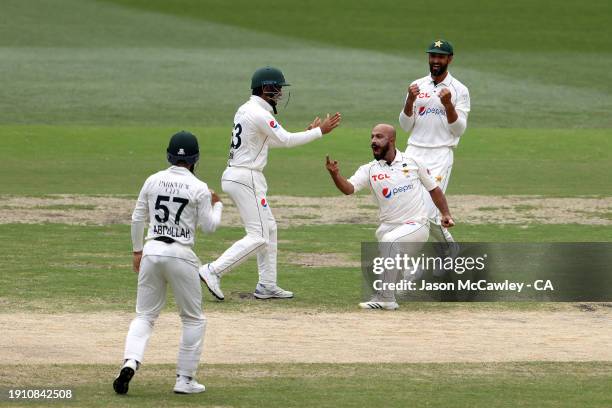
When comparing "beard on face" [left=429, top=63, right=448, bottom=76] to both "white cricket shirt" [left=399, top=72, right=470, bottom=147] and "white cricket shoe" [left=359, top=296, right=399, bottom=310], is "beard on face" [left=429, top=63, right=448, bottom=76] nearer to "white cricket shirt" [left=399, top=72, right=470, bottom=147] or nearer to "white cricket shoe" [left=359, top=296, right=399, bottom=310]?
"white cricket shirt" [left=399, top=72, right=470, bottom=147]

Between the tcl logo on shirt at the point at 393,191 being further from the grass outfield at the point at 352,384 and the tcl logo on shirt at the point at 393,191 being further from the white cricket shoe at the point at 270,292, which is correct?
the grass outfield at the point at 352,384

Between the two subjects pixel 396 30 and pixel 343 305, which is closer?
pixel 343 305

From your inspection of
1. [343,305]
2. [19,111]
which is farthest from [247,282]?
[19,111]

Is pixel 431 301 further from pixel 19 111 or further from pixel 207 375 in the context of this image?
pixel 19 111

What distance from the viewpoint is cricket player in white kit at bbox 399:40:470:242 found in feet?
52.9

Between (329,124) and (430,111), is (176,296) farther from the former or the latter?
(430,111)

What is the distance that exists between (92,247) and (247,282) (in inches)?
119

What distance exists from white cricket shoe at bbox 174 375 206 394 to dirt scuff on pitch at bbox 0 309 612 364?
1307mm

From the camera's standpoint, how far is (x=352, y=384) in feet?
35.9

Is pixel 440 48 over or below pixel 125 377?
over

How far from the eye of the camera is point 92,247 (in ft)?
59.7

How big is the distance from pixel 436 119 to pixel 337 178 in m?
2.73

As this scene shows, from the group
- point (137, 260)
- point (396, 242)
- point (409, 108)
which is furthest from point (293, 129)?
point (137, 260)

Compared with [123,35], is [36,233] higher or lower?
lower
